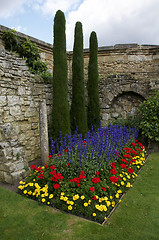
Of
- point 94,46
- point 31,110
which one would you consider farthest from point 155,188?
point 94,46

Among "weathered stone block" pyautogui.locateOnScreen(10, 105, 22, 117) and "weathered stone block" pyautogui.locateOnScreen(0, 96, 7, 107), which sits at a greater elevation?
"weathered stone block" pyautogui.locateOnScreen(0, 96, 7, 107)

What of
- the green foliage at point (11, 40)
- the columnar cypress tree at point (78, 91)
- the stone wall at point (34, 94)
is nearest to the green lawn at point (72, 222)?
the stone wall at point (34, 94)

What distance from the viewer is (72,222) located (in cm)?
271

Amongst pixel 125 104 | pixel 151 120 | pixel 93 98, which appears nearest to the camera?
pixel 151 120

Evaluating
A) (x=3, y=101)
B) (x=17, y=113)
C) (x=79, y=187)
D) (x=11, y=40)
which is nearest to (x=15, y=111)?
(x=17, y=113)

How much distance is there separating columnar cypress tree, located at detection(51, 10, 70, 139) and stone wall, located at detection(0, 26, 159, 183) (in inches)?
21.6

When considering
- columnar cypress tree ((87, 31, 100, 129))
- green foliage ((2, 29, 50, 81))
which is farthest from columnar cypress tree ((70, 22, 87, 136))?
green foliage ((2, 29, 50, 81))

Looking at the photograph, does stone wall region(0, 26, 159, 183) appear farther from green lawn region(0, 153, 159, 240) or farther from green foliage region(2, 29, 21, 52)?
green lawn region(0, 153, 159, 240)

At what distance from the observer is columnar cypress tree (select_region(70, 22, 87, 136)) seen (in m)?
6.71

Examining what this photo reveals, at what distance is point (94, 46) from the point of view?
7.77 meters

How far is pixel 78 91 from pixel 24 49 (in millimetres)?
2768

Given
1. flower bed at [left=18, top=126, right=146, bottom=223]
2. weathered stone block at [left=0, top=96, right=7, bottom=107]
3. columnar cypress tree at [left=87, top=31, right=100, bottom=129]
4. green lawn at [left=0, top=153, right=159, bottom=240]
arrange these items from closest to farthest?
green lawn at [left=0, top=153, right=159, bottom=240], flower bed at [left=18, top=126, right=146, bottom=223], weathered stone block at [left=0, top=96, right=7, bottom=107], columnar cypress tree at [left=87, top=31, right=100, bottom=129]

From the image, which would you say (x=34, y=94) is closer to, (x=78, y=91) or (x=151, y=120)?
(x=78, y=91)

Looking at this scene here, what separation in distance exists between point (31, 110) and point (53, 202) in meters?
3.29
